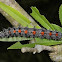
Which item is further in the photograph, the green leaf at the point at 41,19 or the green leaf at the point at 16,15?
the green leaf at the point at 41,19

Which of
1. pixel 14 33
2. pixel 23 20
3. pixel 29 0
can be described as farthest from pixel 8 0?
pixel 29 0

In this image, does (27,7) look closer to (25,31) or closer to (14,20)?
(25,31)

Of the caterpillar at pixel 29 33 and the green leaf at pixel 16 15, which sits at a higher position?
the green leaf at pixel 16 15

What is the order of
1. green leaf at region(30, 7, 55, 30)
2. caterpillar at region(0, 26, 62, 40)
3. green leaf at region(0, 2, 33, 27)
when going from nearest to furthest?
green leaf at region(0, 2, 33, 27) < green leaf at region(30, 7, 55, 30) < caterpillar at region(0, 26, 62, 40)

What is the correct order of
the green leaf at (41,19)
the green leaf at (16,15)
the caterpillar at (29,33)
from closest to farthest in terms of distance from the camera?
the green leaf at (16,15) < the green leaf at (41,19) < the caterpillar at (29,33)

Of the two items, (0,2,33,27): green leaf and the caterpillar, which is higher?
(0,2,33,27): green leaf

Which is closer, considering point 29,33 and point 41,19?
point 41,19

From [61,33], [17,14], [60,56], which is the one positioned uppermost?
[17,14]

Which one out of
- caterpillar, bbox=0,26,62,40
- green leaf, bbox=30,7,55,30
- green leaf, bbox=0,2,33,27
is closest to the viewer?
green leaf, bbox=0,2,33,27
